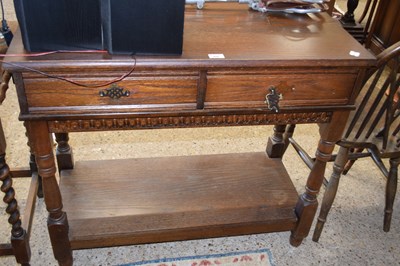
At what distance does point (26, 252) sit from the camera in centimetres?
156

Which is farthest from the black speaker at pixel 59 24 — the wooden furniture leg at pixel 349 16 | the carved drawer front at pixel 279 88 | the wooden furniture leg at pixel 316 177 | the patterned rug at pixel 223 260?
the wooden furniture leg at pixel 349 16

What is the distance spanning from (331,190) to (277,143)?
363 millimetres

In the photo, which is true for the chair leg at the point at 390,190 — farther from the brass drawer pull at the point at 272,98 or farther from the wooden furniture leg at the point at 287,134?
the brass drawer pull at the point at 272,98

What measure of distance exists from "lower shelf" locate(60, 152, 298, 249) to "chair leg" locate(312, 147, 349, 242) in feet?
0.45

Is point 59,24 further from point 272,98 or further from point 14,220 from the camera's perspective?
point 14,220

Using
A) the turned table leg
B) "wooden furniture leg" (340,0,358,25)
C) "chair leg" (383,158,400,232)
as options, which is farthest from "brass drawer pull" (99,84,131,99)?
"wooden furniture leg" (340,0,358,25)

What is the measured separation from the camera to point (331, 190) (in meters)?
1.74

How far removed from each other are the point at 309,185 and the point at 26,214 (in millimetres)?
1139

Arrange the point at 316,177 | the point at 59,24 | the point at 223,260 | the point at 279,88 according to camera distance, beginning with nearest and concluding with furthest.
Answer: the point at 59,24 < the point at 279,88 < the point at 316,177 < the point at 223,260

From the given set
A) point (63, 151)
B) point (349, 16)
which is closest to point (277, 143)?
point (63, 151)

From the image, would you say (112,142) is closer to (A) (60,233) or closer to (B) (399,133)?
(A) (60,233)

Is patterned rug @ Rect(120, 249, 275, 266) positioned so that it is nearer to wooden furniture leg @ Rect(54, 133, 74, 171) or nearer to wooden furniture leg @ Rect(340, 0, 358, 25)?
wooden furniture leg @ Rect(54, 133, 74, 171)

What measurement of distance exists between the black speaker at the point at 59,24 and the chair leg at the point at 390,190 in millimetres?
1343

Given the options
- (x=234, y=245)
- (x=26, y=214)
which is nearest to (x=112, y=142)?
(x=26, y=214)
